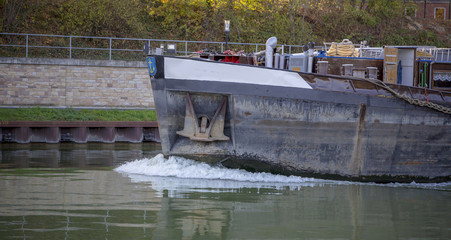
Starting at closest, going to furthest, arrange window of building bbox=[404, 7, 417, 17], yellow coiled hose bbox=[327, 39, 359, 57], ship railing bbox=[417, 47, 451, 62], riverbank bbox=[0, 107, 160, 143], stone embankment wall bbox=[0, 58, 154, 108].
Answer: yellow coiled hose bbox=[327, 39, 359, 57]
ship railing bbox=[417, 47, 451, 62]
riverbank bbox=[0, 107, 160, 143]
stone embankment wall bbox=[0, 58, 154, 108]
window of building bbox=[404, 7, 417, 17]

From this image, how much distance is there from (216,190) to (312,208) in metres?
2.10

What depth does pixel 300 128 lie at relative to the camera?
1284 cm

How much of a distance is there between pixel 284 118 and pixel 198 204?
3.66 meters

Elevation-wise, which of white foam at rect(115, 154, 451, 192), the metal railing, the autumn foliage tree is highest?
the autumn foliage tree

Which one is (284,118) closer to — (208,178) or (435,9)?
(208,178)

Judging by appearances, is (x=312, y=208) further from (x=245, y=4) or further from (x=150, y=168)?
(x=245, y=4)

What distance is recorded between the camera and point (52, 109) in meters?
24.8

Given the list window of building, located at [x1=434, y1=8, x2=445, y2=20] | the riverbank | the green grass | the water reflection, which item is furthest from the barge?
window of building, located at [x1=434, y1=8, x2=445, y2=20]

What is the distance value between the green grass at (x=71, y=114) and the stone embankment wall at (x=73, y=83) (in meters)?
0.90

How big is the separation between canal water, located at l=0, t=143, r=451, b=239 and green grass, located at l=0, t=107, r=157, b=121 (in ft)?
29.4

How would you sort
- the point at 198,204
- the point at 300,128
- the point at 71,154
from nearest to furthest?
the point at 198,204 < the point at 300,128 < the point at 71,154

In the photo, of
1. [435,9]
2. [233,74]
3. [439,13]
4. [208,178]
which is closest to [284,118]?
[233,74]

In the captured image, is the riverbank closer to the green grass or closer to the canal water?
the green grass

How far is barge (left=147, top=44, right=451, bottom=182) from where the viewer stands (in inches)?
500
